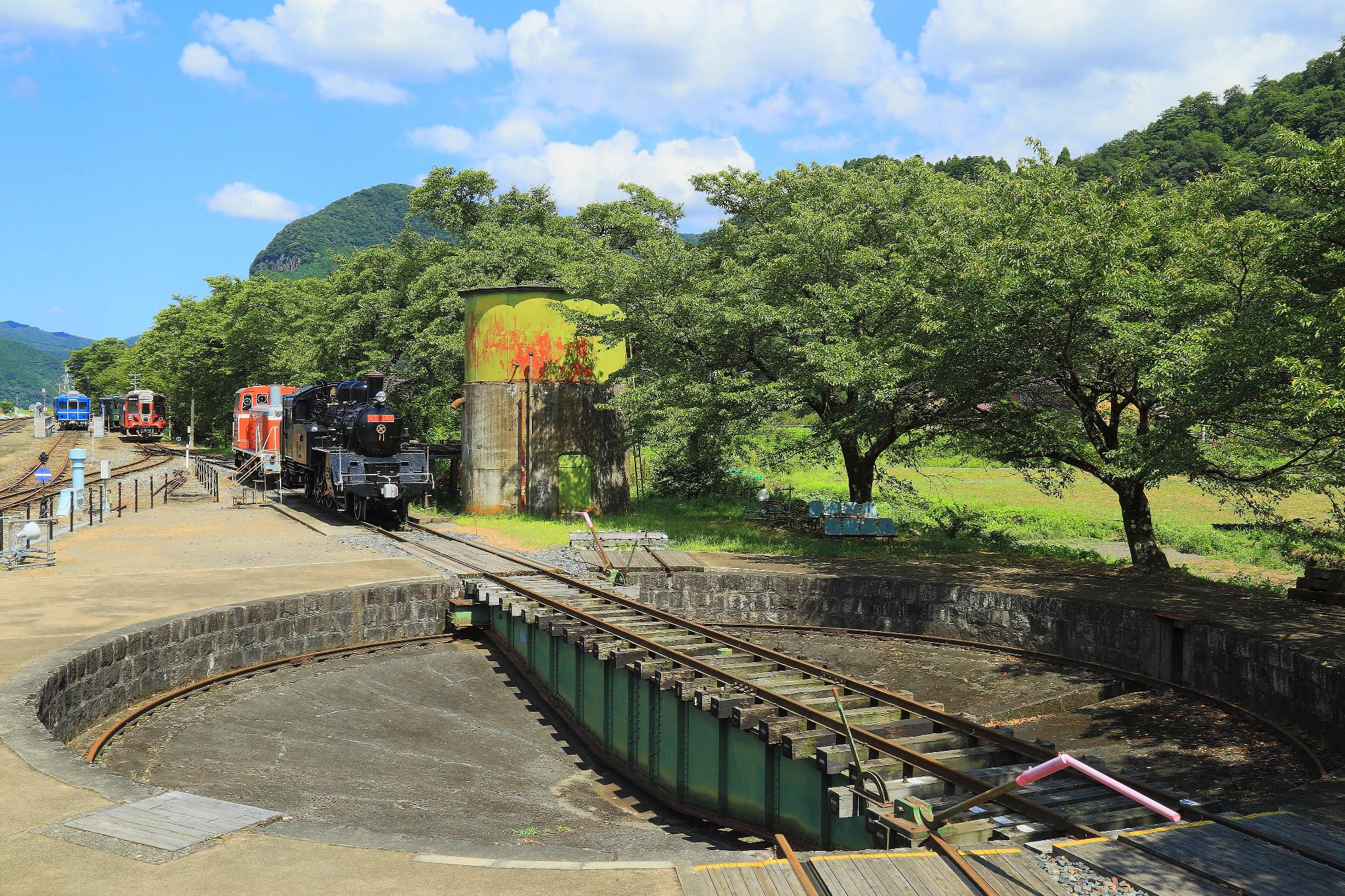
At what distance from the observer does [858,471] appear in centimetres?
2650

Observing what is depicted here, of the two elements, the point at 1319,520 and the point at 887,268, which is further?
the point at 1319,520

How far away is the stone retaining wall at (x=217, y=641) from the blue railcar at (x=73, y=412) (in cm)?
7222

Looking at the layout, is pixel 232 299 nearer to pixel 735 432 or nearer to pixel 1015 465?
pixel 735 432

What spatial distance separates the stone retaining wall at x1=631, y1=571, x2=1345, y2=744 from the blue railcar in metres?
74.0

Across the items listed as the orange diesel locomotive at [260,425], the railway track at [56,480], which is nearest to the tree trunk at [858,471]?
the railway track at [56,480]

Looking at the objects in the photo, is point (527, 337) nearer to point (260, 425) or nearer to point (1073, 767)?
point (260, 425)

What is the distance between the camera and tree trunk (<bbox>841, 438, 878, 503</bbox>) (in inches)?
1026

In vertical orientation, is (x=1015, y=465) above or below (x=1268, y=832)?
above

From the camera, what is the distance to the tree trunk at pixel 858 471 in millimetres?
26062

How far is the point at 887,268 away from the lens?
2541 centimetres

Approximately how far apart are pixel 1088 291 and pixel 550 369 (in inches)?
640

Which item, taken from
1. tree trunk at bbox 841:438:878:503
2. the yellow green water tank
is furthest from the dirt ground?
the yellow green water tank

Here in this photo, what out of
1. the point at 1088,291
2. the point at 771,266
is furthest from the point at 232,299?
the point at 1088,291

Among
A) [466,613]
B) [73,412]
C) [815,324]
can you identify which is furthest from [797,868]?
[73,412]
